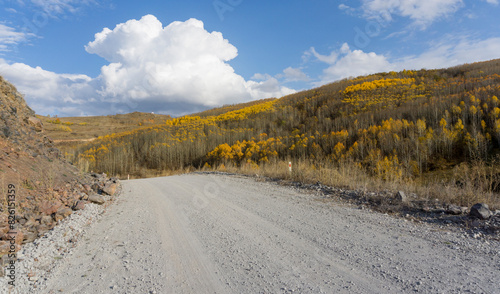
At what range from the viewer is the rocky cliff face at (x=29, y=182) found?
4.39 meters

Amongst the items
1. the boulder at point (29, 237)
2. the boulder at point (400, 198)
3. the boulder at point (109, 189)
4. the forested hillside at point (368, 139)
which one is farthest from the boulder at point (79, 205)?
the boulder at point (400, 198)

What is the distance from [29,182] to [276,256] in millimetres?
5758

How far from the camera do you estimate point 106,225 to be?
17.4 ft

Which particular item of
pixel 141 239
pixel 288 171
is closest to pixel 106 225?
pixel 141 239

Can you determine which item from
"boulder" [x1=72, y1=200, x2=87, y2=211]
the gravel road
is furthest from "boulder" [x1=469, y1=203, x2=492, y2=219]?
"boulder" [x1=72, y1=200, x2=87, y2=211]

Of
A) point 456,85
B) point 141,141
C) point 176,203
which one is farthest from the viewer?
point 141,141

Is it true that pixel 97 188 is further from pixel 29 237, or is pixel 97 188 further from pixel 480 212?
pixel 480 212

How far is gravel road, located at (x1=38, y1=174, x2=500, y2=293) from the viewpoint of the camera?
282cm

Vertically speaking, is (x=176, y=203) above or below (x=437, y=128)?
below

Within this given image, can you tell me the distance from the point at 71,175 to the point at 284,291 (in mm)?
7757

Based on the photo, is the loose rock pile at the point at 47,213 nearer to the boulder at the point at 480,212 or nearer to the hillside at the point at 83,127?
the boulder at the point at 480,212

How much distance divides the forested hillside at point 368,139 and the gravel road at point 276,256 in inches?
119

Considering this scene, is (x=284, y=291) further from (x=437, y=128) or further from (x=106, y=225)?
(x=437, y=128)

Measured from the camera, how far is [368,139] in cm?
2073
